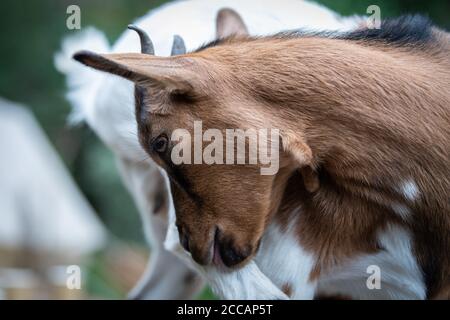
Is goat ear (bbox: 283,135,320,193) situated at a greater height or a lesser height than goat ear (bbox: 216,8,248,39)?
lesser

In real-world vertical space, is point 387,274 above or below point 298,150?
below

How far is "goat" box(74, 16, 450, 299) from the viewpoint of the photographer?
1.85 meters

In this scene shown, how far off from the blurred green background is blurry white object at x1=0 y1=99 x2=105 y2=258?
7cm

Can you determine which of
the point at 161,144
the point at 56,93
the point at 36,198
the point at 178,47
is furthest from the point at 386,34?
the point at 56,93

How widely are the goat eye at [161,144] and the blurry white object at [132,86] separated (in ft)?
1.13

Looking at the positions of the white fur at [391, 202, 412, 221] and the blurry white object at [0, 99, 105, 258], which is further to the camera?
the blurry white object at [0, 99, 105, 258]

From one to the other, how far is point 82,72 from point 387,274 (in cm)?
136

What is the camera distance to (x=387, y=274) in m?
2.16

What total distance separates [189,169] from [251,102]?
0.21m
